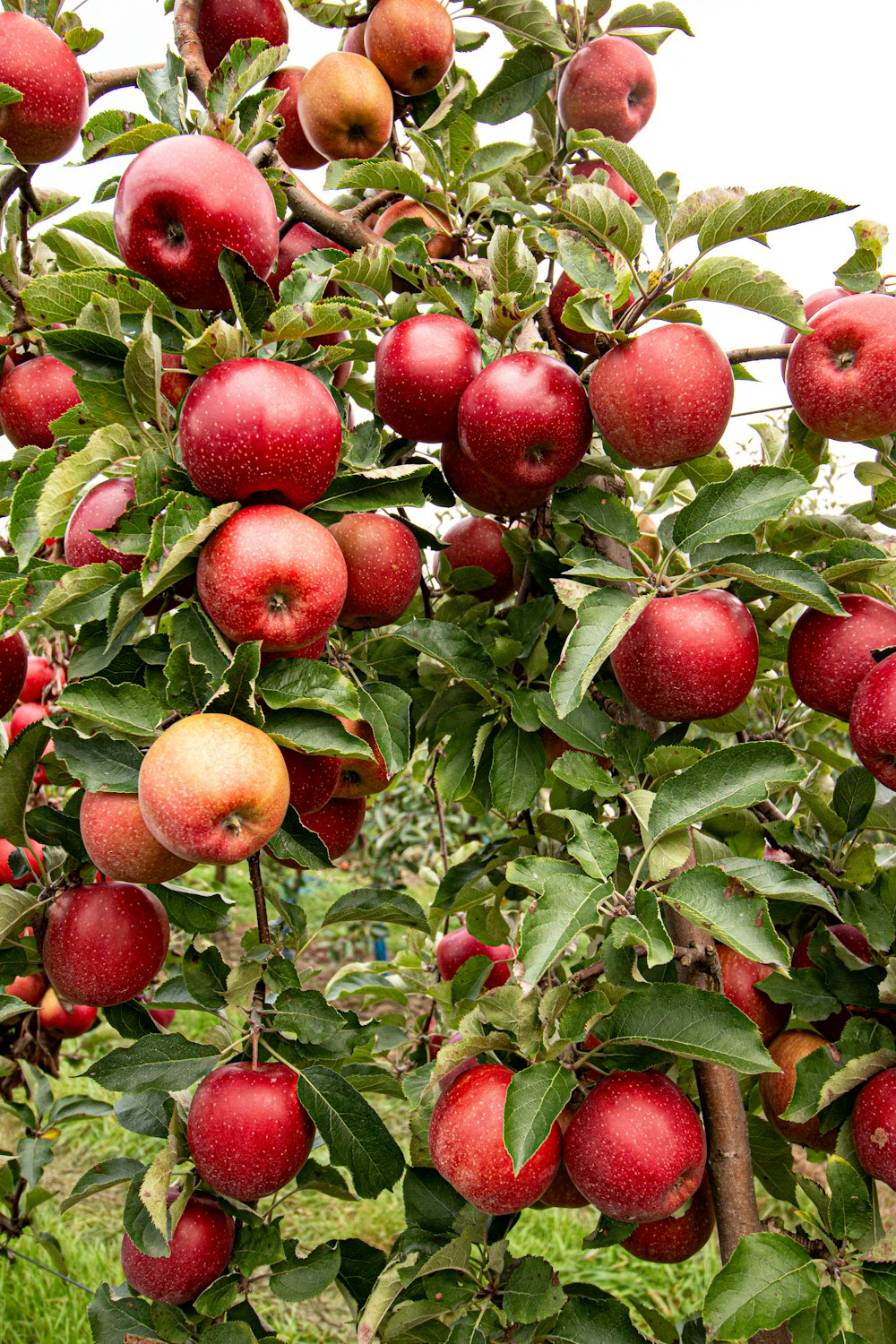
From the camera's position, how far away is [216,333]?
1.01 m

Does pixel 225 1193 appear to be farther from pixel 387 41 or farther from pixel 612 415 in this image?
pixel 387 41

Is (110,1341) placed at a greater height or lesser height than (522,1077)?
lesser

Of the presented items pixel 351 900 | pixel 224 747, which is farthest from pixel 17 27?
pixel 351 900

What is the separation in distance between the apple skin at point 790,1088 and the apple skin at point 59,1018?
1.60 metres

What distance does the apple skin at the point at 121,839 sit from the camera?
108cm

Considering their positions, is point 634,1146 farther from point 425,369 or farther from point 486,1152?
point 425,369

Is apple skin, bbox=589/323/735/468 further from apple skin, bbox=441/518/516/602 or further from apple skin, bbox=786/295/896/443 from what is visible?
apple skin, bbox=441/518/516/602

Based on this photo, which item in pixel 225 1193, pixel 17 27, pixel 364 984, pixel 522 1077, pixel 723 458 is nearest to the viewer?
pixel 522 1077

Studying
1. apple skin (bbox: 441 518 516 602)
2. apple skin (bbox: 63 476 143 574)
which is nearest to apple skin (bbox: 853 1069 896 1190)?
apple skin (bbox: 441 518 516 602)

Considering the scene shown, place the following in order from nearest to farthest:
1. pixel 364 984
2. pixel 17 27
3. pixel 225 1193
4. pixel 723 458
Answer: pixel 225 1193
pixel 17 27
pixel 723 458
pixel 364 984

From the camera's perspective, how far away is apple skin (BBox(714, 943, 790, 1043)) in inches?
53.6

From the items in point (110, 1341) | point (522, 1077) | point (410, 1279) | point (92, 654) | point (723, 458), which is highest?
point (723, 458)

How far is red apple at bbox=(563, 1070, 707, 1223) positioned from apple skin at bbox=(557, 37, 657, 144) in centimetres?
150

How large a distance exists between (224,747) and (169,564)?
18 centimetres
